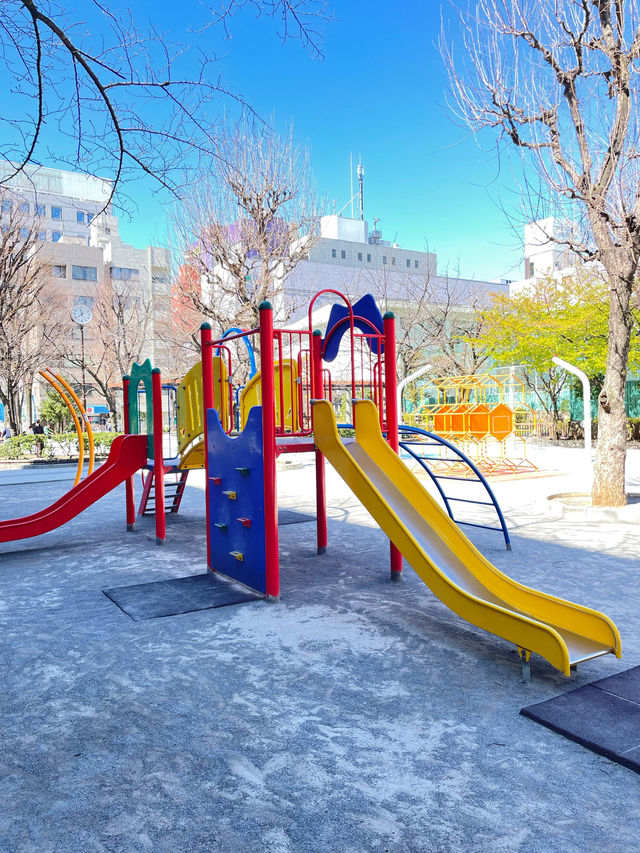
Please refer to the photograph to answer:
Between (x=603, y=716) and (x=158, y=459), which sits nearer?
(x=603, y=716)

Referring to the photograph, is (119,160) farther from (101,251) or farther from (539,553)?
(101,251)

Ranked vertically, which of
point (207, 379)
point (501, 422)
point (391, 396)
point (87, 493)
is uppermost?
point (207, 379)

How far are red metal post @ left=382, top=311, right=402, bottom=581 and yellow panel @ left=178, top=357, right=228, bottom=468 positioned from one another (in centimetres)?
165

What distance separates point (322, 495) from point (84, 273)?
53106mm

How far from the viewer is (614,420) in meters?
7.97

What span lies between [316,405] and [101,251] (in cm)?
5502

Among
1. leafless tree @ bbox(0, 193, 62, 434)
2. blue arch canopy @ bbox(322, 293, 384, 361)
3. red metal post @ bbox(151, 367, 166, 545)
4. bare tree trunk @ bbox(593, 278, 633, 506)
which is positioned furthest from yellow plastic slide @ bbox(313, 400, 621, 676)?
leafless tree @ bbox(0, 193, 62, 434)

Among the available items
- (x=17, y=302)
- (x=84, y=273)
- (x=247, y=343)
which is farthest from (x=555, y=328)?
(x=84, y=273)

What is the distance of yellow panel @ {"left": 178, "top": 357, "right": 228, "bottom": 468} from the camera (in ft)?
20.3

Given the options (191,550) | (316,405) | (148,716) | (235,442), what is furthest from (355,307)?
(148,716)

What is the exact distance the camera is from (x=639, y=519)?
24.8 feet

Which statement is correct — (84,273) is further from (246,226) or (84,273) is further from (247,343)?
(247,343)

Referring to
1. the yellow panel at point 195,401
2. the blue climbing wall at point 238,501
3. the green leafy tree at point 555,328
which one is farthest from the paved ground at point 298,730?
the green leafy tree at point 555,328

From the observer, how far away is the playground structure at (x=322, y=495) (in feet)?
11.5
